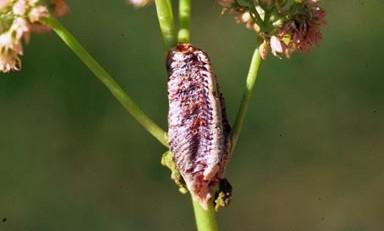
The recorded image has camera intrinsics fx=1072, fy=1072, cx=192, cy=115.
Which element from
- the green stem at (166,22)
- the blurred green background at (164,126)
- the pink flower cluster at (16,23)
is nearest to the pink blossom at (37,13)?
the pink flower cluster at (16,23)

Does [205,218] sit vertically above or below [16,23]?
below

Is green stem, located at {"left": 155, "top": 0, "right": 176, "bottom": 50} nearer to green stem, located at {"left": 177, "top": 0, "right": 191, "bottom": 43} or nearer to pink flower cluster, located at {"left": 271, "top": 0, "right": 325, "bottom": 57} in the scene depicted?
green stem, located at {"left": 177, "top": 0, "right": 191, "bottom": 43}

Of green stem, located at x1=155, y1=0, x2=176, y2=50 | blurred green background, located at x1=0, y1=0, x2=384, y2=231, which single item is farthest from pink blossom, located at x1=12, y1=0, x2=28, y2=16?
blurred green background, located at x1=0, y1=0, x2=384, y2=231

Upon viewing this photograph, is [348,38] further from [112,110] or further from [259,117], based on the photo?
[112,110]

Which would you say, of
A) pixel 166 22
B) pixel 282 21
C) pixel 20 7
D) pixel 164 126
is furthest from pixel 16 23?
pixel 164 126

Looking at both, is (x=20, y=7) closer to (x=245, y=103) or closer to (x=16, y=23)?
(x=16, y=23)

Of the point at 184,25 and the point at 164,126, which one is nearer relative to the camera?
the point at 184,25
